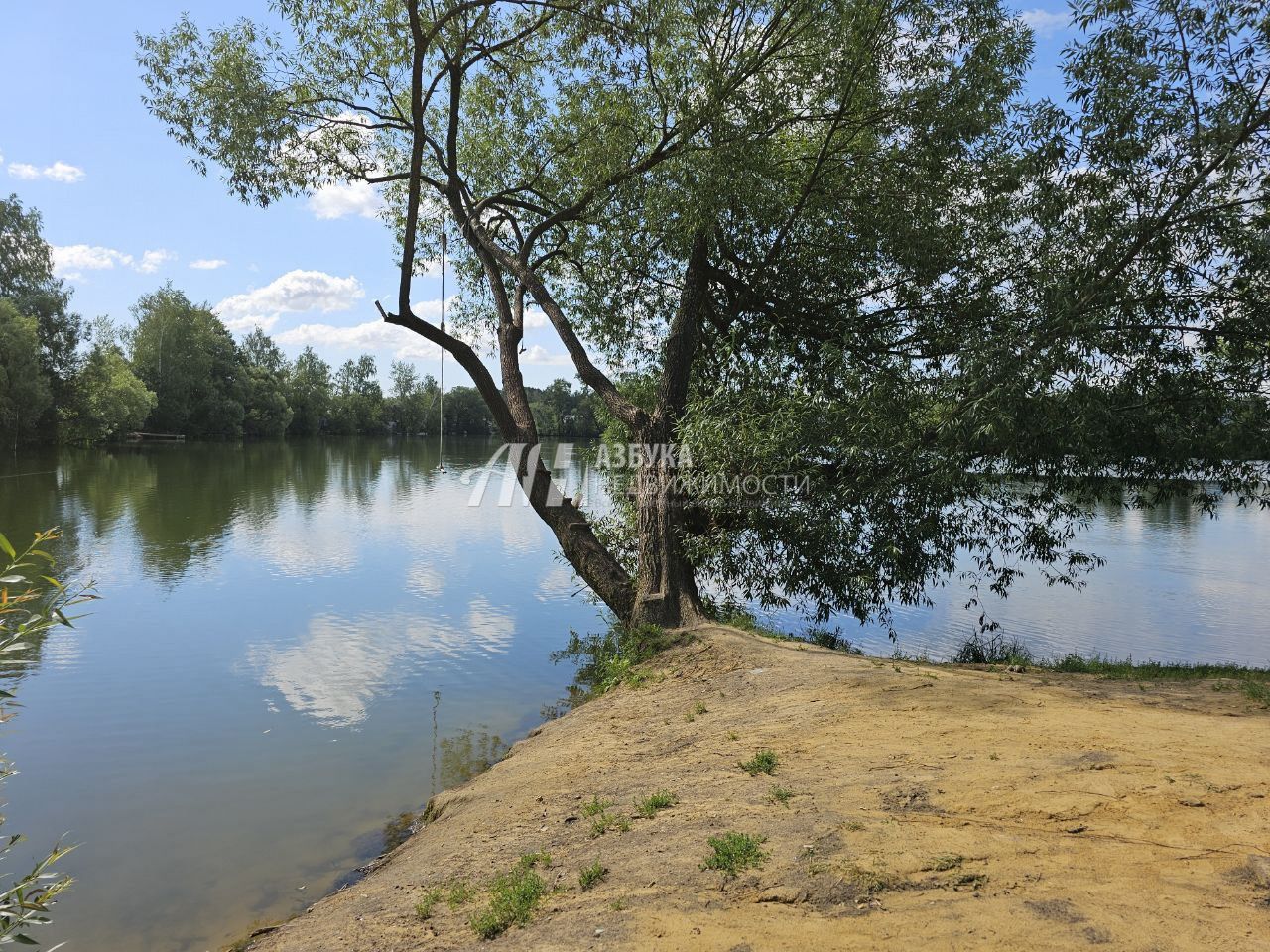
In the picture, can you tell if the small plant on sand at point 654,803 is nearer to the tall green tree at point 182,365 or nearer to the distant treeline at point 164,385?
the distant treeline at point 164,385

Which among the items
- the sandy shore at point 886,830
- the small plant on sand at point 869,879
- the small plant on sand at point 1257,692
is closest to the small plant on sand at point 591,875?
the sandy shore at point 886,830

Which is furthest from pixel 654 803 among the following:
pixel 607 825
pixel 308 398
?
pixel 308 398

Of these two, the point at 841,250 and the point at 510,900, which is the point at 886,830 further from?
the point at 841,250

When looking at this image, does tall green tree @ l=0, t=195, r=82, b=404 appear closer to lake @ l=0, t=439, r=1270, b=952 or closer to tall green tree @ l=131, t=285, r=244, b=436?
tall green tree @ l=131, t=285, r=244, b=436

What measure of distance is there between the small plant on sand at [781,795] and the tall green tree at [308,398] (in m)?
91.2

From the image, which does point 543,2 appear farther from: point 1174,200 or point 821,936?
point 821,936

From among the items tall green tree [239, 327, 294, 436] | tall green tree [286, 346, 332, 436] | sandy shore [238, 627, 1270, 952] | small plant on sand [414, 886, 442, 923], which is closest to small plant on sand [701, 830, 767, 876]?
sandy shore [238, 627, 1270, 952]

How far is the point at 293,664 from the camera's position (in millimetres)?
11172

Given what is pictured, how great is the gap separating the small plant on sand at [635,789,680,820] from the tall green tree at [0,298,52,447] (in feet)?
154

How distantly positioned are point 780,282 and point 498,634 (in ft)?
24.5

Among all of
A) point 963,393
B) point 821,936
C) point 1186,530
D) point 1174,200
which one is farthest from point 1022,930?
point 1186,530

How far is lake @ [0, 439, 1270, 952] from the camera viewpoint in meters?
6.23

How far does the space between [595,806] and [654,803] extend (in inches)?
16.2

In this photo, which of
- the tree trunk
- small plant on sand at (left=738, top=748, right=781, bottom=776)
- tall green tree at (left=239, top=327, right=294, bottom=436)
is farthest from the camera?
tall green tree at (left=239, top=327, right=294, bottom=436)
